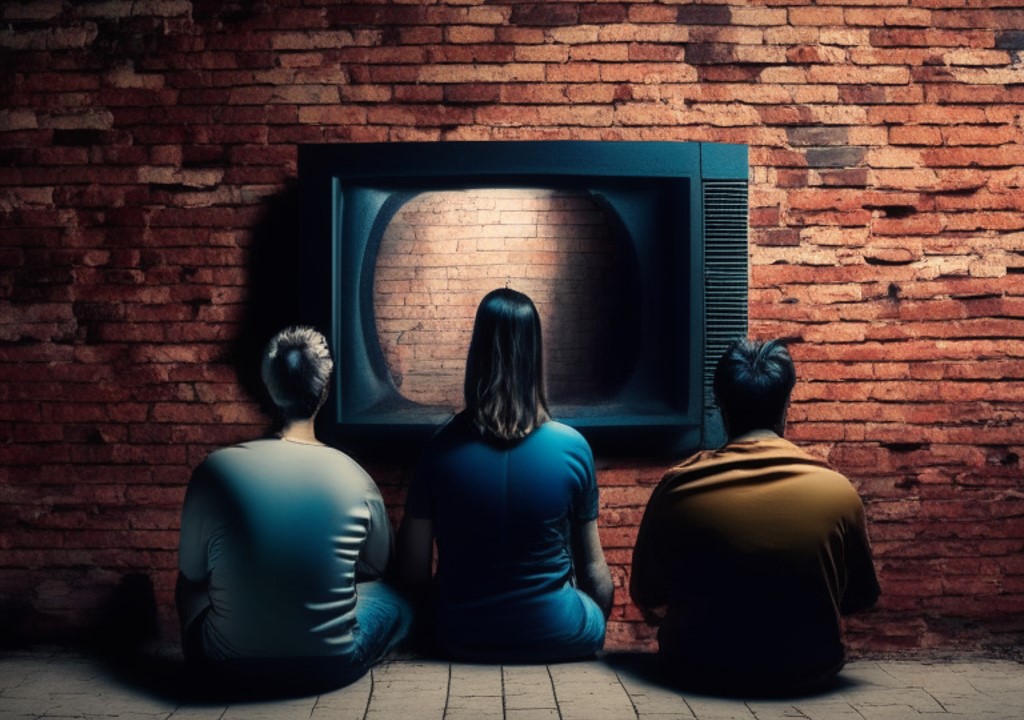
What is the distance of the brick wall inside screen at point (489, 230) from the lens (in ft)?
12.5

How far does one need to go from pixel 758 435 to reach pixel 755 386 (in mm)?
136

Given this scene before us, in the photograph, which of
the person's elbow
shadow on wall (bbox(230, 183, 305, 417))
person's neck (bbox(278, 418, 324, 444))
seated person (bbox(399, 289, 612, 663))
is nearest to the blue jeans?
seated person (bbox(399, 289, 612, 663))

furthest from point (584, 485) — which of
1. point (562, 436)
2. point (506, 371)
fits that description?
point (506, 371)

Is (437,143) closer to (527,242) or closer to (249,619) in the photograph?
(527,242)

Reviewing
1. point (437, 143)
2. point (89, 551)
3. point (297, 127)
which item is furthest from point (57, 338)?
point (437, 143)

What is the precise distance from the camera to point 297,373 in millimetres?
2783

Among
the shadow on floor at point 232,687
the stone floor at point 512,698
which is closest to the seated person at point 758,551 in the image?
the stone floor at point 512,698

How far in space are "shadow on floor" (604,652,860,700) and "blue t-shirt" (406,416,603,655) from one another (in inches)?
6.9

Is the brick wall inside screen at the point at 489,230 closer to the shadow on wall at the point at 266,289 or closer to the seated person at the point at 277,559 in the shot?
the shadow on wall at the point at 266,289

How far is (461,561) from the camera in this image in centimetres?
285

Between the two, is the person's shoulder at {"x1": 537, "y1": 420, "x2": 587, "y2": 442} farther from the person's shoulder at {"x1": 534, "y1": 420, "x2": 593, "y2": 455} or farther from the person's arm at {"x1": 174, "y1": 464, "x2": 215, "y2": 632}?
the person's arm at {"x1": 174, "y1": 464, "x2": 215, "y2": 632}

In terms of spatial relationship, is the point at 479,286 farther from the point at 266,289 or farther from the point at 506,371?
the point at 506,371

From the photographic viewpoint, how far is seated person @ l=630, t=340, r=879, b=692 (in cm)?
254

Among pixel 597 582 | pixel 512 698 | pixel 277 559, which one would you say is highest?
pixel 277 559
